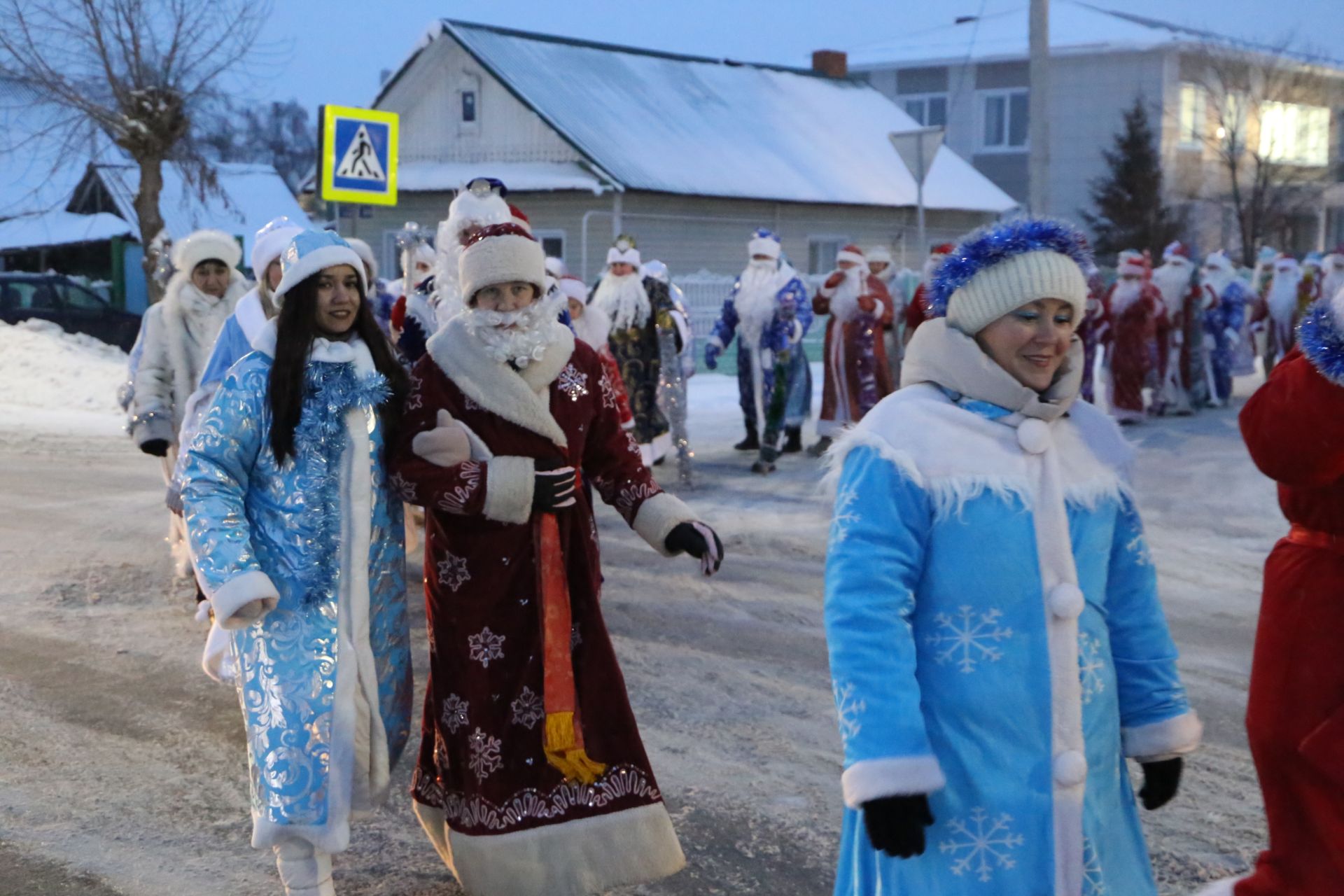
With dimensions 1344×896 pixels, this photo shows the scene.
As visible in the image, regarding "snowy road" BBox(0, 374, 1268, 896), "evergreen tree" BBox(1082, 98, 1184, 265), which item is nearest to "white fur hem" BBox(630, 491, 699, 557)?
"snowy road" BBox(0, 374, 1268, 896)

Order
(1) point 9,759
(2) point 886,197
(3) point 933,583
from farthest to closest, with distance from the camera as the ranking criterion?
(2) point 886,197 < (1) point 9,759 < (3) point 933,583

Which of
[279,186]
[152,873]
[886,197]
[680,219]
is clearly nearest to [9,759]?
[152,873]

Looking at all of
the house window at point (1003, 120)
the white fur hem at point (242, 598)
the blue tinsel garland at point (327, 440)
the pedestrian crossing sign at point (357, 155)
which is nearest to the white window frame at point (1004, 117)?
the house window at point (1003, 120)

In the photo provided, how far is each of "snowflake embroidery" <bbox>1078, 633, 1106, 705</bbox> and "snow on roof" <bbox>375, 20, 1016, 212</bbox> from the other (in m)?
22.2

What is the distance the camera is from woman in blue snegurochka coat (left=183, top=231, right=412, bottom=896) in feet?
12.3

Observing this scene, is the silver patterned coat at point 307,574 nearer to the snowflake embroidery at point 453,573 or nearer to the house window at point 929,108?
the snowflake embroidery at point 453,573

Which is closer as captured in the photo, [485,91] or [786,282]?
[786,282]

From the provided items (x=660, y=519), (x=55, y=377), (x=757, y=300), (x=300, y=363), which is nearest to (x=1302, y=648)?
(x=660, y=519)

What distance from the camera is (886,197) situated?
→ 29.6 m

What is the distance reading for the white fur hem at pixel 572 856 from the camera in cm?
400

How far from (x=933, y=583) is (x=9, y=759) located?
13.3ft

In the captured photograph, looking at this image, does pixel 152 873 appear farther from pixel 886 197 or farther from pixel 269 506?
pixel 886 197

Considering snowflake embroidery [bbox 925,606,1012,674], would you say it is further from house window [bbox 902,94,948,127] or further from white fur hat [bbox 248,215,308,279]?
house window [bbox 902,94,948,127]

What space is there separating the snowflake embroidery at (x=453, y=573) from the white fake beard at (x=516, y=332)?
550mm
